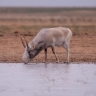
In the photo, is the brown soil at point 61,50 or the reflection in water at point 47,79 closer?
Answer: the reflection in water at point 47,79

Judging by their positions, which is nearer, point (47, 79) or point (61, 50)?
point (47, 79)

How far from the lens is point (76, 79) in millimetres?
16938

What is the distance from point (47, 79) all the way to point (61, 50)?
8109mm

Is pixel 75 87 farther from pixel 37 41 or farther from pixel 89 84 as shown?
pixel 37 41

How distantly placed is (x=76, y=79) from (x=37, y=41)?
13.2 ft

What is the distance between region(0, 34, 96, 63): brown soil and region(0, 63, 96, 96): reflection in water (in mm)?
1685

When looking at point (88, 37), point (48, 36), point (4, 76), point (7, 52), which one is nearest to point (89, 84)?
point (4, 76)

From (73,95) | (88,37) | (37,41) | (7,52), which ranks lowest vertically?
(88,37)

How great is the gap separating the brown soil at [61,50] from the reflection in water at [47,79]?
1.69m

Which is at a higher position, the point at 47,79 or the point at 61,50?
the point at 47,79

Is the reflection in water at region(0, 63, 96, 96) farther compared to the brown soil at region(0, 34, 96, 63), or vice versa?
the brown soil at region(0, 34, 96, 63)

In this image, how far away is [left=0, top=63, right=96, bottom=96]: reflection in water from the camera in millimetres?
14885

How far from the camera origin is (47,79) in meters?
16.9

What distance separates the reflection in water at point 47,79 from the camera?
14885 mm
